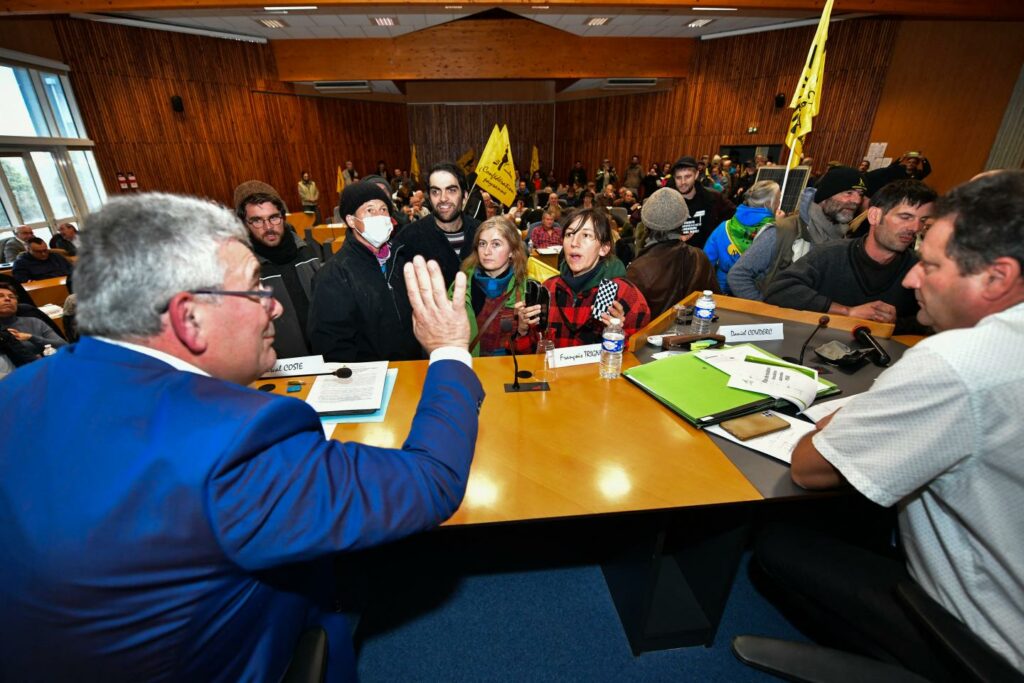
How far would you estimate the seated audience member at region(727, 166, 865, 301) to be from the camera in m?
3.10

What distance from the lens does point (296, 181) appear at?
505 inches

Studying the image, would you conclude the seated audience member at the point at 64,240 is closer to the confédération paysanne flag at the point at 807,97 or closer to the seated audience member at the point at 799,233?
the seated audience member at the point at 799,233

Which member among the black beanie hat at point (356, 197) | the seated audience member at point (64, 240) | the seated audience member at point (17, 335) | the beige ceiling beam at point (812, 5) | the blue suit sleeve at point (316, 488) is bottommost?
the seated audience member at point (17, 335)

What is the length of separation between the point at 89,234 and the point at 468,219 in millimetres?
3014

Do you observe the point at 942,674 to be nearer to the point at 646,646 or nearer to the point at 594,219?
the point at 646,646

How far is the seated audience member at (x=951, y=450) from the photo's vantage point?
0.99 meters

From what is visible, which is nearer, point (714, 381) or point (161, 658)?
point (161, 658)

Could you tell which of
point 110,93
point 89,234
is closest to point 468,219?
point 89,234

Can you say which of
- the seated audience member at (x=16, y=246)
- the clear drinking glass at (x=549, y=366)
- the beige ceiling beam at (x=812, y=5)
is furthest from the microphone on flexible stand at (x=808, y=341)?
the seated audience member at (x=16, y=246)

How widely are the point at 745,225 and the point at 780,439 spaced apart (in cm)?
246

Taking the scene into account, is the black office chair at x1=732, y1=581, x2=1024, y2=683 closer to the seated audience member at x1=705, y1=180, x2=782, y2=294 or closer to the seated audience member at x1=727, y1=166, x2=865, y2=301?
the seated audience member at x1=727, y1=166, x2=865, y2=301

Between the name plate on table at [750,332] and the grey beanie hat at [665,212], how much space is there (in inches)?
33.1

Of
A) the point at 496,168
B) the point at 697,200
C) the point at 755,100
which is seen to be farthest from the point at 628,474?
the point at 755,100

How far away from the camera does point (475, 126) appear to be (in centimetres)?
1623
